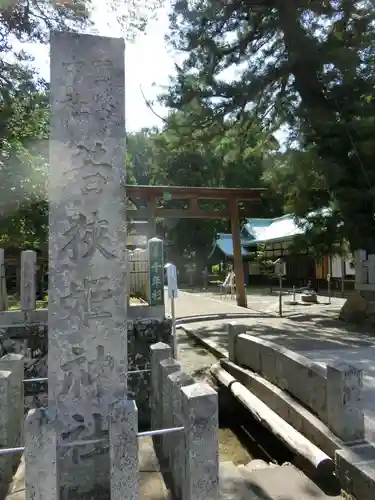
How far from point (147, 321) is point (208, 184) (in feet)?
86.5

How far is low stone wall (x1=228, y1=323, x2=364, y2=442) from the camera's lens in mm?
4105

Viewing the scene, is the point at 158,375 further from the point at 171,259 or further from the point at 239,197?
the point at 171,259

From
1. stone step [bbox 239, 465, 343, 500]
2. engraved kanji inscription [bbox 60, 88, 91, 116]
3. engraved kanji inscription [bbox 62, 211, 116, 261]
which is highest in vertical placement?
engraved kanji inscription [bbox 60, 88, 91, 116]

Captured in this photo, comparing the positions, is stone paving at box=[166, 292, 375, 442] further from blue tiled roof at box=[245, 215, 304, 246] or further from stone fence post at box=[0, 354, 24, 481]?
blue tiled roof at box=[245, 215, 304, 246]

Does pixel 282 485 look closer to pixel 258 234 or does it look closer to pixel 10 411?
pixel 10 411

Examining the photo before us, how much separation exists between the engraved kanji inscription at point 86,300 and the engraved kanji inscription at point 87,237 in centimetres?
21

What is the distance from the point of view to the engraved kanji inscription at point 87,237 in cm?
336

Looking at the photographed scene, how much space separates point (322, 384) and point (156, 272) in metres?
3.66

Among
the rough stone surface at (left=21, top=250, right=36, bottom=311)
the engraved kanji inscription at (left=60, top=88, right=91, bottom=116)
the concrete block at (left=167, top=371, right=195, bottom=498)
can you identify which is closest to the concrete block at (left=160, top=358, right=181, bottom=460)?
the concrete block at (left=167, top=371, right=195, bottom=498)

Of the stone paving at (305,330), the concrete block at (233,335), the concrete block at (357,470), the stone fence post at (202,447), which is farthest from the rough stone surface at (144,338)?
the stone fence post at (202,447)

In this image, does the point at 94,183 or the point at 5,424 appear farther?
the point at 5,424

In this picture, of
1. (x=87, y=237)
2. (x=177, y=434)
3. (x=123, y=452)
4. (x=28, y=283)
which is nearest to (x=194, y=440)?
(x=123, y=452)

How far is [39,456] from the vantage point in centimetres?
258

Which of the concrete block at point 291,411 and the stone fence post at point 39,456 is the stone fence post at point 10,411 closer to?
the stone fence post at point 39,456
